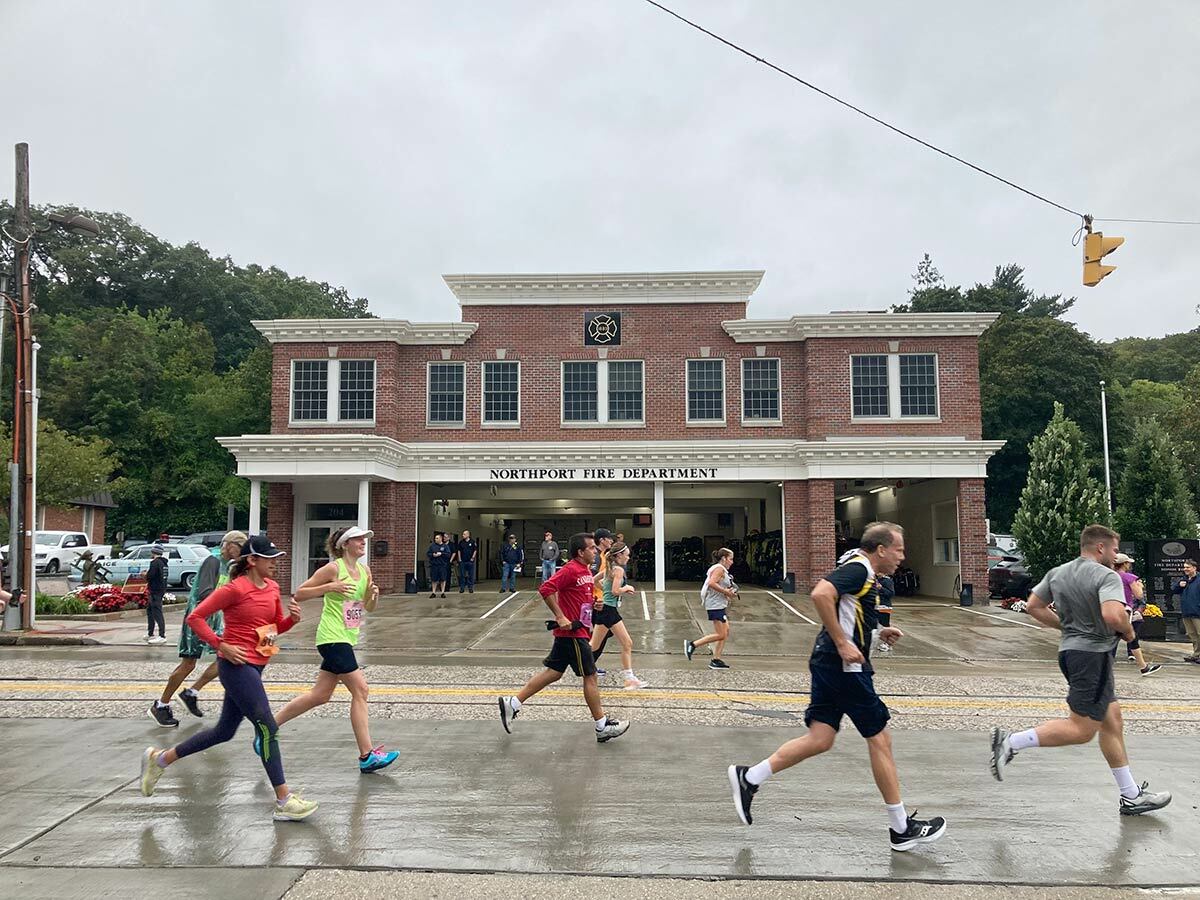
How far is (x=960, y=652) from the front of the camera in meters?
14.9

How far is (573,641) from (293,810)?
Answer: 277 cm

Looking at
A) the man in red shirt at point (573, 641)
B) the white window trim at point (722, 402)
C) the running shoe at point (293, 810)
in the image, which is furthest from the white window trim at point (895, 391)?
the running shoe at point (293, 810)

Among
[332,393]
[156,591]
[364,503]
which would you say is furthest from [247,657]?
[332,393]

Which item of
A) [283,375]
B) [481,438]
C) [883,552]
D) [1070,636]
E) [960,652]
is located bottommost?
[960,652]

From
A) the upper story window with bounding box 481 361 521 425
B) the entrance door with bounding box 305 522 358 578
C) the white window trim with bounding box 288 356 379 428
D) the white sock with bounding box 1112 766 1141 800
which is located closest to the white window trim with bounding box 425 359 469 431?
the upper story window with bounding box 481 361 521 425

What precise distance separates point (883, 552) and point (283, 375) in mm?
24326

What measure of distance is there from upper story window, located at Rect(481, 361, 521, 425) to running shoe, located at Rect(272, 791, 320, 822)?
21.4 metres

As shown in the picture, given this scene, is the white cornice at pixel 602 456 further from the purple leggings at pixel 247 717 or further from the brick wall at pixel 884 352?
the purple leggings at pixel 247 717

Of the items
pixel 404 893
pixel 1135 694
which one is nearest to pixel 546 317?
pixel 1135 694

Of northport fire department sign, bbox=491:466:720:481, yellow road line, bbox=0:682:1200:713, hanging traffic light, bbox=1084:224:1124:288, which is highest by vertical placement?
hanging traffic light, bbox=1084:224:1124:288

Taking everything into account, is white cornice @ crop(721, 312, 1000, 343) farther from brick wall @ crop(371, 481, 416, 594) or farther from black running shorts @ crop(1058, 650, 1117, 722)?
black running shorts @ crop(1058, 650, 1117, 722)

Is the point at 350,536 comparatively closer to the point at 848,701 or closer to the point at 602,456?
the point at 848,701

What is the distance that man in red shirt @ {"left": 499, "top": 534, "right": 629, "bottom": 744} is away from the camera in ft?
24.4

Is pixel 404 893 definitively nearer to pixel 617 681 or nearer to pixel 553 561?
pixel 617 681
